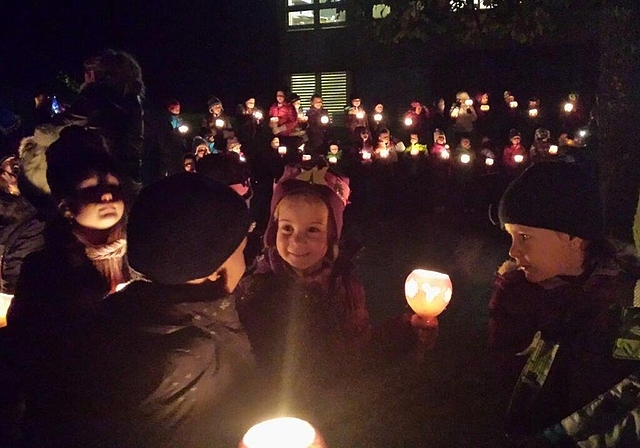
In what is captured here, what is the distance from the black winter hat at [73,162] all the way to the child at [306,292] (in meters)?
0.98

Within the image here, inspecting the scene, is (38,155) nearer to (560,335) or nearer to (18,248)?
(18,248)

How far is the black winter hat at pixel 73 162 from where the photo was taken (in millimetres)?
3566

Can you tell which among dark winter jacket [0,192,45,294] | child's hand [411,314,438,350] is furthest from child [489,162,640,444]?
dark winter jacket [0,192,45,294]

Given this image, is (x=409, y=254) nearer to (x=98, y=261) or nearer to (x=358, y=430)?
(x=358, y=430)

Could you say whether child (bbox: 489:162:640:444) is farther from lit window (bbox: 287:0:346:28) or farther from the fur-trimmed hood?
lit window (bbox: 287:0:346:28)

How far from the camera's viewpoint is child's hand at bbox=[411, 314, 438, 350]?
11.9 feet

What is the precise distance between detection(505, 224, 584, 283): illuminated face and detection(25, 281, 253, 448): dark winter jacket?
1515mm

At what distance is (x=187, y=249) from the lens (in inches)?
94.7

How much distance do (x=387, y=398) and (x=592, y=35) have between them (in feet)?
57.0

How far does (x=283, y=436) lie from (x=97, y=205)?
1.84 metres

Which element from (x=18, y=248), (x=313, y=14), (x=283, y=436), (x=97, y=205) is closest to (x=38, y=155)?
(x=18, y=248)

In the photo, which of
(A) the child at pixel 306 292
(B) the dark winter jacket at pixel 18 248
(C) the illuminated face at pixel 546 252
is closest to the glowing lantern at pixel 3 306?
(B) the dark winter jacket at pixel 18 248

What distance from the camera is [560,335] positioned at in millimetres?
2537

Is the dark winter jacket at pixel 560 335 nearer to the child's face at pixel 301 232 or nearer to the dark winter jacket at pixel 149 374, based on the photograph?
the child's face at pixel 301 232
